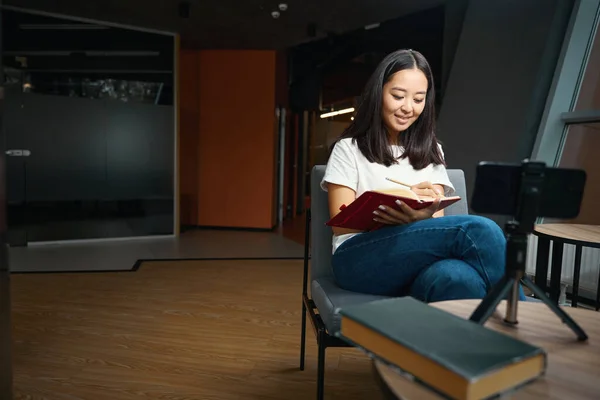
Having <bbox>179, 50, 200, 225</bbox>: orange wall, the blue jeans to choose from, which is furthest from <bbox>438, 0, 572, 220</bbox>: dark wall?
<bbox>179, 50, 200, 225</bbox>: orange wall

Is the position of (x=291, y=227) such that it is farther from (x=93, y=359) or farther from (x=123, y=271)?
(x=93, y=359)

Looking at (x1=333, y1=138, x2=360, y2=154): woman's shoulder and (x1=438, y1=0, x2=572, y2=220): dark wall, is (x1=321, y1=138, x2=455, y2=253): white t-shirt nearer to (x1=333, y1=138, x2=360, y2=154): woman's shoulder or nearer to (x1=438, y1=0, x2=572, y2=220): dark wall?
(x1=333, y1=138, x2=360, y2=154): woman's shoulder

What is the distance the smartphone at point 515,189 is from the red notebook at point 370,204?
317 mm

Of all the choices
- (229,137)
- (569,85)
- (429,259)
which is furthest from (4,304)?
(229,137)

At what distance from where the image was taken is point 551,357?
2.42 ft

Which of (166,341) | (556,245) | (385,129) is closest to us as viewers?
(385,129)

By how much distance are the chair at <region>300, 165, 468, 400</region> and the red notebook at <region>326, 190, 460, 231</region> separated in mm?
219

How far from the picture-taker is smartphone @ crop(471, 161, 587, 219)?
755 millimetres

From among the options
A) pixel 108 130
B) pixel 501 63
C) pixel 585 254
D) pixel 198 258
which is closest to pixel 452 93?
pixel 501 63

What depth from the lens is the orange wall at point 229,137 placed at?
608cm

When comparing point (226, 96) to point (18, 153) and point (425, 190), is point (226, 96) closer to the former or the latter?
point (18, 153)

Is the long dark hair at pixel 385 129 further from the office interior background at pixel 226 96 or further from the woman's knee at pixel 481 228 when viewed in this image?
the office interior background at pixel 226 96

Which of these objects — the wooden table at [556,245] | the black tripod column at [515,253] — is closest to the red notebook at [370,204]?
the black tripod column at [515,253]

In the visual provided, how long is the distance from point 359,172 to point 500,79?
2.60m
